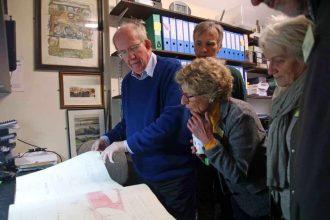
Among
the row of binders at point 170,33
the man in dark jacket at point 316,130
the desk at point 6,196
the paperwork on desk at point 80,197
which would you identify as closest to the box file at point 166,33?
the row of binders at point 170,33

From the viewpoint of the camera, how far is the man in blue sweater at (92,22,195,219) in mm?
936

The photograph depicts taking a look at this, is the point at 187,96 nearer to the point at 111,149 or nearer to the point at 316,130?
the point at 111,149

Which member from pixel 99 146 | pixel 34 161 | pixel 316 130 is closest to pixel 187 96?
pixel 99 146

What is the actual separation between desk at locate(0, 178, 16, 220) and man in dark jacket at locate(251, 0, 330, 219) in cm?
83

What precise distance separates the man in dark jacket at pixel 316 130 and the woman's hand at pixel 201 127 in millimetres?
577

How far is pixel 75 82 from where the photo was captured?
1.99 m

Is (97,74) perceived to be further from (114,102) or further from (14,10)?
(14,10)

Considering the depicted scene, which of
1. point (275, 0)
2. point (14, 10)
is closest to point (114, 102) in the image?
point (14, 10)

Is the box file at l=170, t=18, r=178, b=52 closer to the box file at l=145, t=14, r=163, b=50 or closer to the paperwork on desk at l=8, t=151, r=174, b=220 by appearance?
the box file at l=145, t=14, r=163, b=50

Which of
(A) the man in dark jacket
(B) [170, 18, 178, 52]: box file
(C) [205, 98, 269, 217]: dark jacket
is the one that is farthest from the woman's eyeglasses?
(B) [170, 18, 178, 52]: box file

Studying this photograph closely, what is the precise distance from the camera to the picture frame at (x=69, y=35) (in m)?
1.87

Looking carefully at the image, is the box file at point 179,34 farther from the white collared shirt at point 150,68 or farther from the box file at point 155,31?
the white collared shirt at point 150,68

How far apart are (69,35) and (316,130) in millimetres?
2009

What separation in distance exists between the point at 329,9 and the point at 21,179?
38.8 inches
